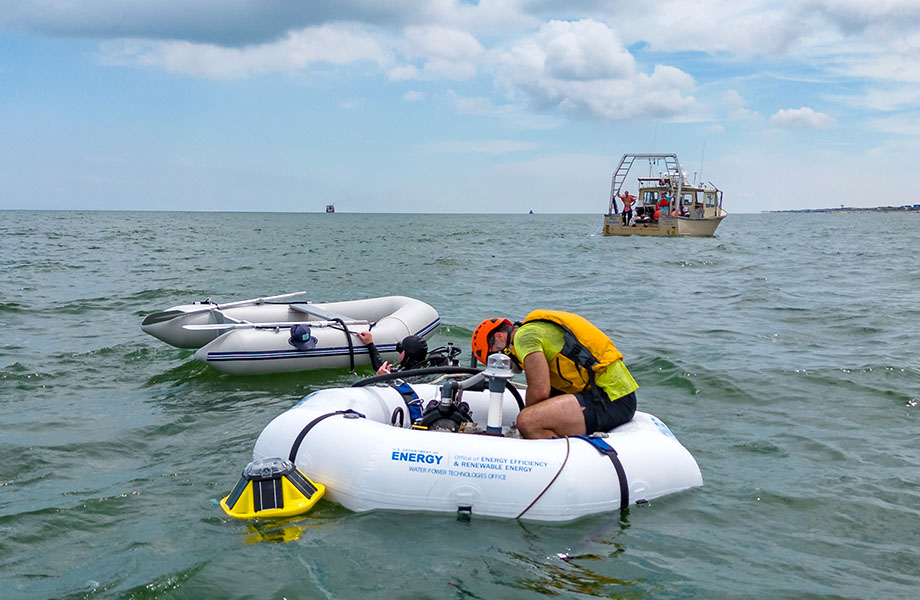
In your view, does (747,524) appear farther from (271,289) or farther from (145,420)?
(271,289)

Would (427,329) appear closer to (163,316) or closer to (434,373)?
(163,316)

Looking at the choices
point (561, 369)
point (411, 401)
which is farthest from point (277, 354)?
point (561, 369)

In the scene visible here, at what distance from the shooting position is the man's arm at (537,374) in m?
4.83

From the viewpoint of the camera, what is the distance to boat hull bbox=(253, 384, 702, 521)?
438cm

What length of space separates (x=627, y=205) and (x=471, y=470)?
35.3 metres

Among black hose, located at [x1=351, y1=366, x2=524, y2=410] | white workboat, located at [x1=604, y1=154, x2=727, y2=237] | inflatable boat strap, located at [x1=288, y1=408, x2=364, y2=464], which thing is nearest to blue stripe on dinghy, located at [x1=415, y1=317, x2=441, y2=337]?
black hose, located at [x1=351, y1=366, x2=524, y2=410]

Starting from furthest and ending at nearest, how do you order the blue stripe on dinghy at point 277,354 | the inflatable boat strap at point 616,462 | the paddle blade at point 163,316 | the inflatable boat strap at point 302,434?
1. the paddle blade at point 163,316
2. the blue stripe on dinghy at point 277,354
3. the inflatable boat strap at point 302,434
4. the inflatable boat strap at point 616,462

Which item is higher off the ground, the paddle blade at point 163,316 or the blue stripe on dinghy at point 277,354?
the paddle blade at point 163,316

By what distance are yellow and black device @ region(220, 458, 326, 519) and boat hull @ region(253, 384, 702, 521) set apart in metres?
0.22

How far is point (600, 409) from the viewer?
504cm

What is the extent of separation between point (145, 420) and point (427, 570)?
4.09 m

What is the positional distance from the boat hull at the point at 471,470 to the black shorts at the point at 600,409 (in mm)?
235

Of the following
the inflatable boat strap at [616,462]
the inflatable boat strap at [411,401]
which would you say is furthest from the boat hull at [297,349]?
the inflatable boat strap at [616,462]

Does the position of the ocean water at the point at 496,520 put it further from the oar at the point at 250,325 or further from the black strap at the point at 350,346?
the oar at the point at 250,325
